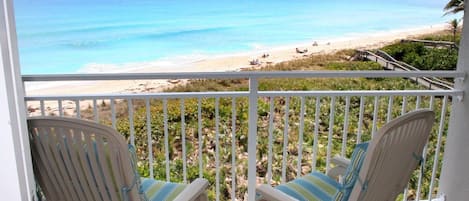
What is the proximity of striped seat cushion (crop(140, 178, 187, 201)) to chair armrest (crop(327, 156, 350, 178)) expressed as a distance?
0.82 m

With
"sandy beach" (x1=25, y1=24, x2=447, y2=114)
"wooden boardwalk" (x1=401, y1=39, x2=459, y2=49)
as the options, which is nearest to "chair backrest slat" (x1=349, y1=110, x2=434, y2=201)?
"wooden boardwalk" (x1=401, y1=39, x2=459, y2=49)

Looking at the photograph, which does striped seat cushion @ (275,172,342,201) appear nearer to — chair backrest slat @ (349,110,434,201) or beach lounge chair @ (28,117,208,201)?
chair backrest slat @ (349,110,434,201)

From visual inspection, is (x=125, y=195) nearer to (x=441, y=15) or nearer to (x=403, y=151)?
(x=403, y=151)

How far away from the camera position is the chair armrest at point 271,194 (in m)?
1.80

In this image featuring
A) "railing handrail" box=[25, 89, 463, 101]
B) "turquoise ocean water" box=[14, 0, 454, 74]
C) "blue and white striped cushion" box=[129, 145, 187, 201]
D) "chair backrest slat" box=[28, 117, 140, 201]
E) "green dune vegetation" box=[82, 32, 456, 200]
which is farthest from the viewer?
"turquoise ocean water" box=[14, 0, 454, 74]

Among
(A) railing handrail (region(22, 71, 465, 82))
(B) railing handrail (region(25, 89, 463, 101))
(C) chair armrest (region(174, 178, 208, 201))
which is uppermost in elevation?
(A) railing handrail (region(22, 71, 465, 82))

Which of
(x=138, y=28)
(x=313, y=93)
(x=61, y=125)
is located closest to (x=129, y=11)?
(x=138, y=28)

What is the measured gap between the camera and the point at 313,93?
8.21ft

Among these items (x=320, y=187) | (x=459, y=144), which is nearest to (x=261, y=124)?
(x=459, y=144)

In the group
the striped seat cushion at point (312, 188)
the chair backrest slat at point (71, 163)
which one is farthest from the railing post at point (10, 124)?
the striped seat cushion at point (312, 188)

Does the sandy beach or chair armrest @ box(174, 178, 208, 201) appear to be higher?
the sandy beach

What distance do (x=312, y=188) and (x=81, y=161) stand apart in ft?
3.75

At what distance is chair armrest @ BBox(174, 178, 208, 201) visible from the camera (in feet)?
5.76

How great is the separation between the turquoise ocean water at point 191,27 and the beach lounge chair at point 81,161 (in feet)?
15.3
